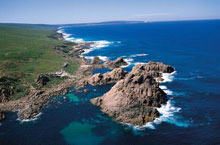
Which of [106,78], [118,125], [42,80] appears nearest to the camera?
[118,125]

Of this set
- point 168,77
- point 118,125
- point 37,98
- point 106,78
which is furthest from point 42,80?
point 168,77

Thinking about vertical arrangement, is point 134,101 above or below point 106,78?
below

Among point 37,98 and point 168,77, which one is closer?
point 37,98

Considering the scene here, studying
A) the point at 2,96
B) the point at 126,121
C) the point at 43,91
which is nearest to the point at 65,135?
the point at 126,121

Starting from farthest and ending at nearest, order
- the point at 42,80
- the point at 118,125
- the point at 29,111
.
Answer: the point at 42,80
the point at 29,111
the point at 118,125

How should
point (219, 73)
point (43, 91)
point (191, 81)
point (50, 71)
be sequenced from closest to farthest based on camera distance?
point (43, 91) → point (191, 81) → point (219, 73) → point (50, 71)

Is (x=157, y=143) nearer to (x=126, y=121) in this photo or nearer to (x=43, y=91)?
(x=126, y=121)

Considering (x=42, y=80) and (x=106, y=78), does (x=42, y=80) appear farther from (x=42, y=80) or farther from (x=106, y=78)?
(x=106, y=78)
